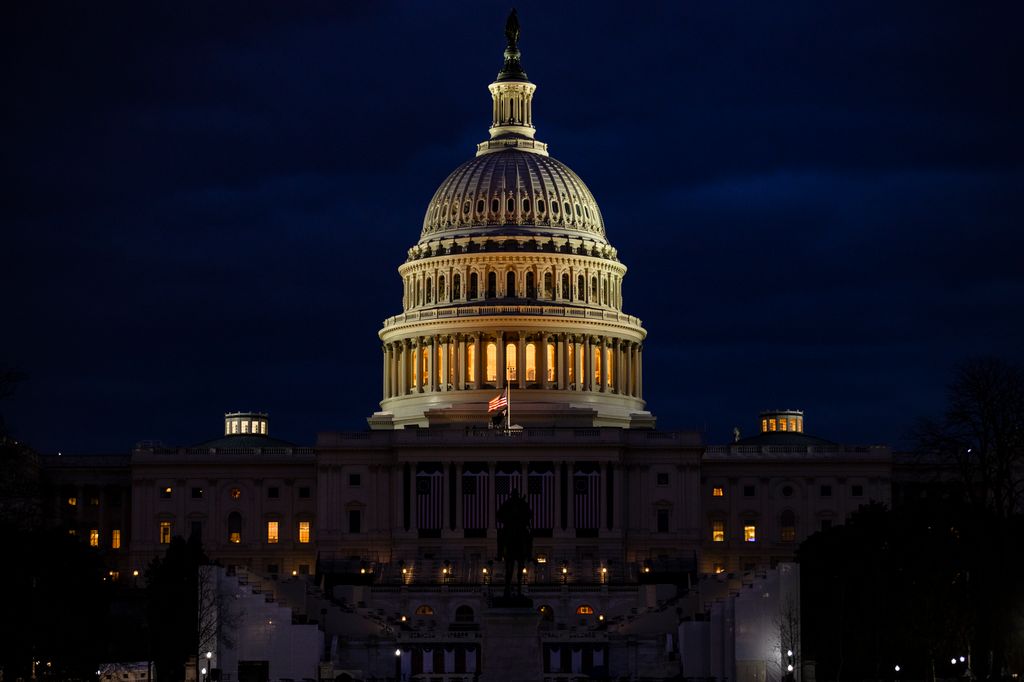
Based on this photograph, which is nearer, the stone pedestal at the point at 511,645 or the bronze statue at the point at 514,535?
the stone pedestal at the point at 511,645

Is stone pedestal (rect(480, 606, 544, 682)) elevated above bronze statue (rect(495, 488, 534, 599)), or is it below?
below

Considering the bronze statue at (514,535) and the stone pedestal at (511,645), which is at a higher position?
the bronze statue at (514,535)

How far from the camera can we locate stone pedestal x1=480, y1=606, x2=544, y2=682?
129250 mm

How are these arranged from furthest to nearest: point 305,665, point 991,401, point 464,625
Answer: point 464,625
point 305,665
point 991,401

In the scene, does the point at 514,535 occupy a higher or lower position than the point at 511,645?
higher

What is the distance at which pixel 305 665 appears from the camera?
161 metres

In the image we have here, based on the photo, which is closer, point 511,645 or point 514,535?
point 511,645

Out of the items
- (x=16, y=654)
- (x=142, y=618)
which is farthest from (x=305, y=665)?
(x=16, y=654)

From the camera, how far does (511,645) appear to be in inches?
5108

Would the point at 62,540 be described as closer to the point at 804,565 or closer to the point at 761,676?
the point at 761,676

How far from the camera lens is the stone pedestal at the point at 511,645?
12925 centimetres

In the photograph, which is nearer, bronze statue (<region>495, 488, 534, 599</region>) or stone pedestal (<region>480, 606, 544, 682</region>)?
stone pedestal (<region>480, 606, 544, 682</region>)

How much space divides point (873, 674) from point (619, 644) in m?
30.4

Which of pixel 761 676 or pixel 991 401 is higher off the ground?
pixel 991 401
